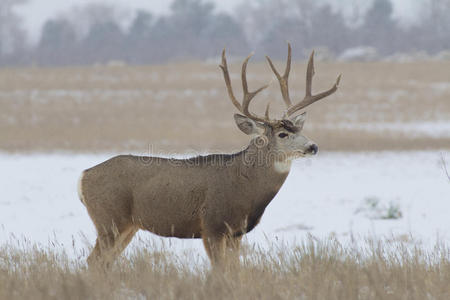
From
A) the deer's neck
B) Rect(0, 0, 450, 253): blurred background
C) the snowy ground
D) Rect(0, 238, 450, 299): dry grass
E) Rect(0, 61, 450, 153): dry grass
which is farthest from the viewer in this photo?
Rect(0, 61, 450, 153): dry grass

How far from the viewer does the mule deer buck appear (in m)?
6.06

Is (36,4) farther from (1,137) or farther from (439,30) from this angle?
(1,137)

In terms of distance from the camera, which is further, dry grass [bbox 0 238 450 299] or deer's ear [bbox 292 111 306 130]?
deer's ear [bbox 292 111 306 130]

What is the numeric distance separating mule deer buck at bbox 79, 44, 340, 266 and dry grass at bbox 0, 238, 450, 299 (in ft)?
1.57

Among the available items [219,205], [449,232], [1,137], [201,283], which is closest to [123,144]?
[1,137]

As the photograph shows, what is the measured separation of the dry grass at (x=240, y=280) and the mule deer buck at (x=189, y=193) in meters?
0.48

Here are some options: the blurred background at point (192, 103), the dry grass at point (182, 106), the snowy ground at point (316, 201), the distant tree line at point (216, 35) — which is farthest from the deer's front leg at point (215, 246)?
the distant tree line at point (216, 35)

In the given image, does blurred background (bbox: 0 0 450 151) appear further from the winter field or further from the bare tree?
the bare tree

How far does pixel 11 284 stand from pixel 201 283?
1252mm

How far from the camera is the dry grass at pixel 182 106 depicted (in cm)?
1972

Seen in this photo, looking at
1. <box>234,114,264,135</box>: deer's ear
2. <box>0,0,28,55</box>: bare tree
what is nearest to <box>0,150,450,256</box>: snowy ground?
<box>234,114,264,135</box>: deer's ear

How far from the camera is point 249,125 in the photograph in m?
6.54

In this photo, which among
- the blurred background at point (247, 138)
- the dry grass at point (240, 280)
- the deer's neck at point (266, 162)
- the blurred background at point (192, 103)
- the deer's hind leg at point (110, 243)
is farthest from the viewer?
Answer: the blurred background at point (192, 103)

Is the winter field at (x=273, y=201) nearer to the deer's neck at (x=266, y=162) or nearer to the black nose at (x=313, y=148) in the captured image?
the deer's neck at (x=266, y=162)
